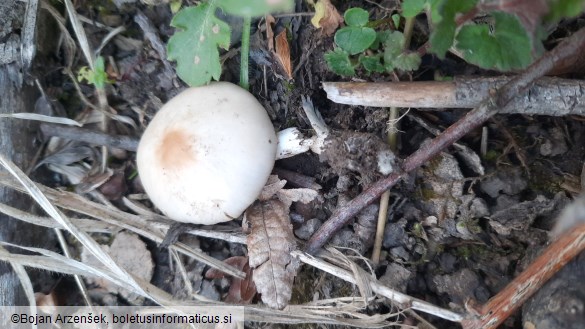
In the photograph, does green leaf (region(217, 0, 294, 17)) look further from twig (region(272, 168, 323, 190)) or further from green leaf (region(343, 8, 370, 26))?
twig (region(272, 168, 323, 190))

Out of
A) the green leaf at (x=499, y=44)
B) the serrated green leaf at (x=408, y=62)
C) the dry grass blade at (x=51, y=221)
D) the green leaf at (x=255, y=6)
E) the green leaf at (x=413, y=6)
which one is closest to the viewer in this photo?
the green leaf at (x=255, y=6)

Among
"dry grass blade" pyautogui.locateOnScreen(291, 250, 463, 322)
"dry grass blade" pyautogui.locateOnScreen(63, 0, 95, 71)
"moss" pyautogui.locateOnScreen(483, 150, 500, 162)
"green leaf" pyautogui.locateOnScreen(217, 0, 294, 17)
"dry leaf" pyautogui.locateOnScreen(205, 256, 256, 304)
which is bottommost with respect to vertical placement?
"dry leaf" pyautogui.locateOnScreen(205, 256, 256, 304)

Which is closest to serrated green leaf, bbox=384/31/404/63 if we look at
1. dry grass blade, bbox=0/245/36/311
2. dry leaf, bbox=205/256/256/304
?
dry leaf, bbox=205/256/256/304

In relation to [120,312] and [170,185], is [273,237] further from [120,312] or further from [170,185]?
[120,312]

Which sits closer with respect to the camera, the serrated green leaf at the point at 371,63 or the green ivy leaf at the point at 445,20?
the green ivy leaf at the point at 445,20

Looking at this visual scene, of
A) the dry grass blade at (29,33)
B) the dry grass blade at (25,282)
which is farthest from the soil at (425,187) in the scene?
the dry grass blade at (29,33)

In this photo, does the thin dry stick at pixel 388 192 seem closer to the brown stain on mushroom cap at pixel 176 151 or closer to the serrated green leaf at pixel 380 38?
the serrated green leaf at pixel 380 38

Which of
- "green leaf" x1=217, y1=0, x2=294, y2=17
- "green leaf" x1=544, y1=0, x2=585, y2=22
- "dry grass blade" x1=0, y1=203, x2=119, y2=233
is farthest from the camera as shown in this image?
"dry grass blade" x1=0, y1=203, x2=119, y2=233
